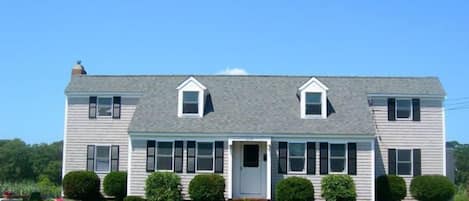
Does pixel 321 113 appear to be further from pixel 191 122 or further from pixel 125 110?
pixel 125 110

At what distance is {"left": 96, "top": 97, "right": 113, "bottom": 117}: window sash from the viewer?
3372 cm

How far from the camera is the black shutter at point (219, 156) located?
30.0m

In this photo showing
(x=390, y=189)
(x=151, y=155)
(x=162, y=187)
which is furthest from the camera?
(x=390, y=189)

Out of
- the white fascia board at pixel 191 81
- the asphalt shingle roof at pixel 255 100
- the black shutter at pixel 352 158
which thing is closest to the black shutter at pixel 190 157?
the asphalt shingle roof at pixel 255 100

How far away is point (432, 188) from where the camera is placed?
101 feet

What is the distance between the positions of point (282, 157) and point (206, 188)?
12.3 feet

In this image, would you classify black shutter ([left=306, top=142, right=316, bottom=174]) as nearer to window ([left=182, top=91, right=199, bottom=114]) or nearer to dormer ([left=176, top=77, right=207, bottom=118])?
dormer ([left=176, top=77, right=207, bottom=118])

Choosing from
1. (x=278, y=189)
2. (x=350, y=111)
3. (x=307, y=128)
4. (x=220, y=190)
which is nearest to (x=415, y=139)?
(x=350, y=111)

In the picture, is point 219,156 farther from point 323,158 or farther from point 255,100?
point 323,158

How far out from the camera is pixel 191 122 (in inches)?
1202

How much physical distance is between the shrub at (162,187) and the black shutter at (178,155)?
0.71 metres

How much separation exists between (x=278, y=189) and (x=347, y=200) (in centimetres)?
305

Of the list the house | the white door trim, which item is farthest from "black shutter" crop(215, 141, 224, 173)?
the white door trim

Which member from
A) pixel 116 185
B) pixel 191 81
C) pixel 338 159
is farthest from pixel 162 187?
pixel 338 159
